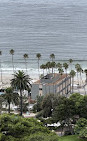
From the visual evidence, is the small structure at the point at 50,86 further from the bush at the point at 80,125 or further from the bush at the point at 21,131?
the bush at the point at 21,131

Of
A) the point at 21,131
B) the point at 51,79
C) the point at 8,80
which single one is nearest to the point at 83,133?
the point at 21,131

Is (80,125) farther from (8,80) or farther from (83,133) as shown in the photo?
(8,80)

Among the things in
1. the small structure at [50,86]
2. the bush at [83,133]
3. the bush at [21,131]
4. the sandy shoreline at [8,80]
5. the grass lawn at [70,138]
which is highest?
the sandy shoreline at [8,80]

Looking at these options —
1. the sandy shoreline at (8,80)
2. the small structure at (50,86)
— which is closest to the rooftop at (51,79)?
the small structure at (50,86)

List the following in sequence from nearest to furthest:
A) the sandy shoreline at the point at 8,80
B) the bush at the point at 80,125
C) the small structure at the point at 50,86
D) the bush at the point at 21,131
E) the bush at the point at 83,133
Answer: the bush at the point at 21,131, the bush at the point at 83,133, the bush at the point at 80,125, the small structure at the point at 50,86, the sandy shoreline at the point at 8,80

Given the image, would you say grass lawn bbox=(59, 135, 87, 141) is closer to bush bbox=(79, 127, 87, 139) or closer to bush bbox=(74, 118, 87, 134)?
bush bbox=(74, 118, 87, 134)

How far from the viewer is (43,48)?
166625 mm

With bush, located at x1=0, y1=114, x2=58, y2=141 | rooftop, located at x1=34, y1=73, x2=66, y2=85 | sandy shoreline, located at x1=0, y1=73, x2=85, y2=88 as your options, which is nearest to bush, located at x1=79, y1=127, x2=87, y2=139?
bush, located at x1=0, y1=114, x2=58, y2=141

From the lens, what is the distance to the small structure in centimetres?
9444

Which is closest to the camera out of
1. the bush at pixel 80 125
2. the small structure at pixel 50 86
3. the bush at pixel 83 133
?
the bush at pixel 83 133

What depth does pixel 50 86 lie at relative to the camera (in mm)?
94250

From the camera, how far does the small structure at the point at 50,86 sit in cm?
9444

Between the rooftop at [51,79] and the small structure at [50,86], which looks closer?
the small structure at [50,86]

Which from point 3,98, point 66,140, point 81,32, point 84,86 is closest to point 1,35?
point 81,32
